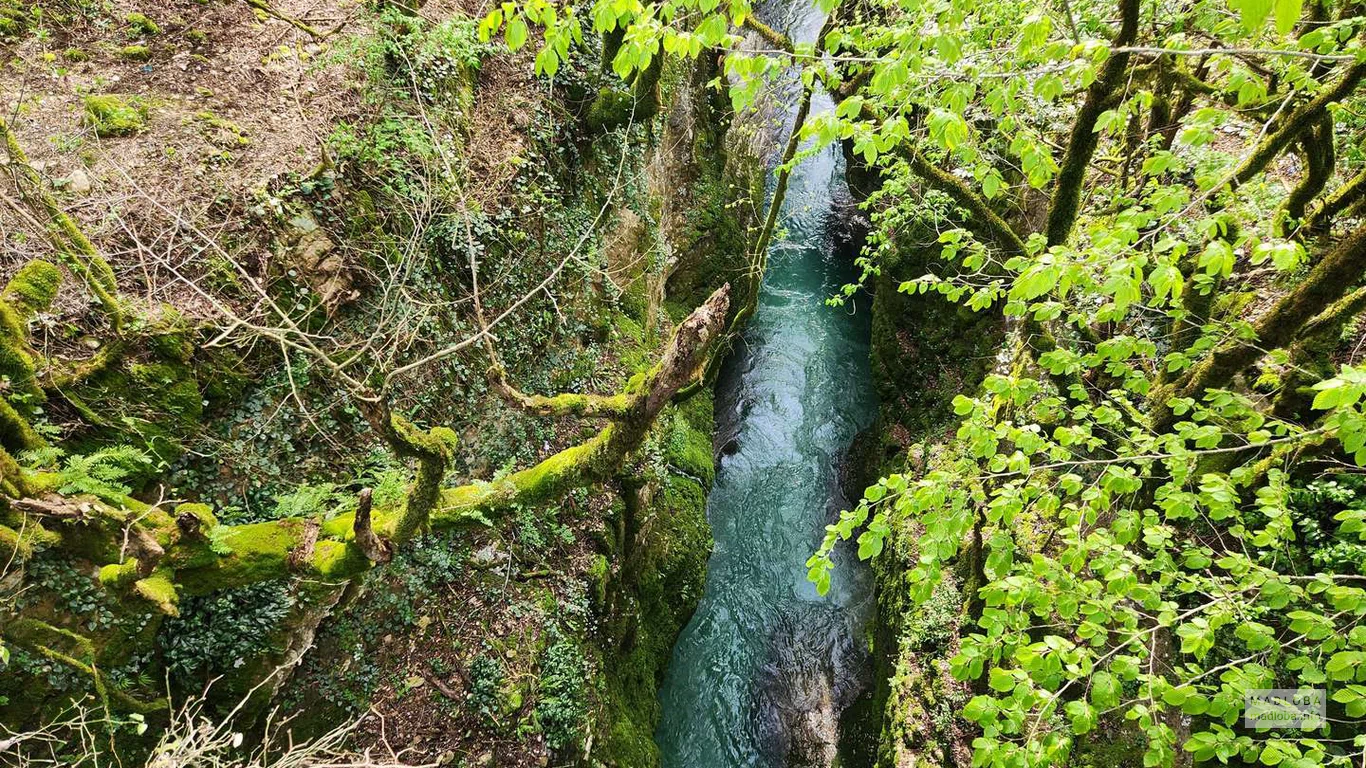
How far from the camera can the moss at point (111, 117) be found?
16.6 feet

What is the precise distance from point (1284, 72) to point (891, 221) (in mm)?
3897

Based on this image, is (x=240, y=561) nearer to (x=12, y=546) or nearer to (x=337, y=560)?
(x=337, y=560)

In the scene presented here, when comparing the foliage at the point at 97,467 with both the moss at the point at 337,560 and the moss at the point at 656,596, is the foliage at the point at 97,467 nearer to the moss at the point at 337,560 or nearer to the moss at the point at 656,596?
the moss at the point at 337,560

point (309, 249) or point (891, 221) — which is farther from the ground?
point (891, 221)

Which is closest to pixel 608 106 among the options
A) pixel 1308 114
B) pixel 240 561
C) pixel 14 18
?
pixel 14 18

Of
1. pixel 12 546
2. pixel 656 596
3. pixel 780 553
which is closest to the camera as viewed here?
pixel 12 546

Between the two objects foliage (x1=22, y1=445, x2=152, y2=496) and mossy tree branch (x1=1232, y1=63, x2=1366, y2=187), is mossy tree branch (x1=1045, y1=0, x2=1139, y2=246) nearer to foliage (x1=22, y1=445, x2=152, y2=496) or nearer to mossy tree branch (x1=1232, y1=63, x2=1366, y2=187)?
mossy tree branch (x1=1232, y1=63, x2=1366, y2=187)

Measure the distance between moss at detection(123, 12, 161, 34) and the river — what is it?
6.83 meters

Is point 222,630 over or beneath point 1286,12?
beneath

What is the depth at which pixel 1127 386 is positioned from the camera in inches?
157

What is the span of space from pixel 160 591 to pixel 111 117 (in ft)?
14.3

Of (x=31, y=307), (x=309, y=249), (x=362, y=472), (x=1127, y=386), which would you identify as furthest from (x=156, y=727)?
(x=1127, y=386)

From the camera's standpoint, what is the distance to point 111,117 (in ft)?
16.7

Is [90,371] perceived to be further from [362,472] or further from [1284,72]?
[1284,72]
